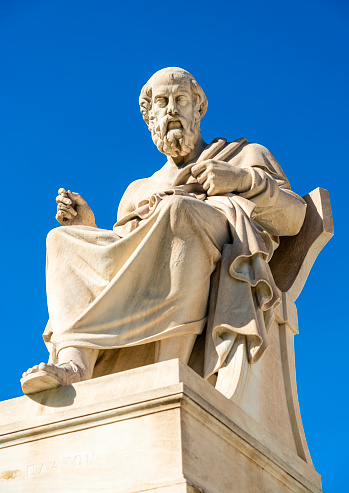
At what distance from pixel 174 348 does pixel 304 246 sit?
1.82 metres

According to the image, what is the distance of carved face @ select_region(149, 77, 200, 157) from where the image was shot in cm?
689

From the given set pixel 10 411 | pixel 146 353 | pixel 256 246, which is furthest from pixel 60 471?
pixel 256 246

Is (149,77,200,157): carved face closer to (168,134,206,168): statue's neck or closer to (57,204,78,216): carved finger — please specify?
(168,134,206,168): statue's neck

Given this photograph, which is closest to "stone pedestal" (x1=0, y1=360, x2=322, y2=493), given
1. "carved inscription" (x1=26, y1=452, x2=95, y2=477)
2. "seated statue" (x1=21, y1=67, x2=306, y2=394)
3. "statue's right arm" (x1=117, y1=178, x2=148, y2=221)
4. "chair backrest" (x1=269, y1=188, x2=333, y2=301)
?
"carved inscription" (x1=26, y1=452, x2=95, y2=477)

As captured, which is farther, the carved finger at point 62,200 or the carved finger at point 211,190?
the carved finger at point 62,200

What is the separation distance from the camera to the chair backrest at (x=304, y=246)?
7117mm

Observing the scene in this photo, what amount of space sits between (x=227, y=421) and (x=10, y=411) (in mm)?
1318

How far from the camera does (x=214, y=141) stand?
23.9ft

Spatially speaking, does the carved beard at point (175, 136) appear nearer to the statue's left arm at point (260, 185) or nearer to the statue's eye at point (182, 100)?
the statue's eye at point (182, 100)

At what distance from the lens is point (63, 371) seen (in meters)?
5.35

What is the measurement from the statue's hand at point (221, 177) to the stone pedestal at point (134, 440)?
1822 millimetres

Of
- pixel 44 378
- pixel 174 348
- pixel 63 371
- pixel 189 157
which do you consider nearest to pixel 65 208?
pixel 189 157

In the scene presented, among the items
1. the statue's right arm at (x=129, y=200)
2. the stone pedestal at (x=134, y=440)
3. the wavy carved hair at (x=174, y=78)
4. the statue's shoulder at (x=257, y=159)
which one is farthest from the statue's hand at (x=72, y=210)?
the stone pedestal at (x=134, y=440)

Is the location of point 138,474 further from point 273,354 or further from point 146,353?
point 273,354
